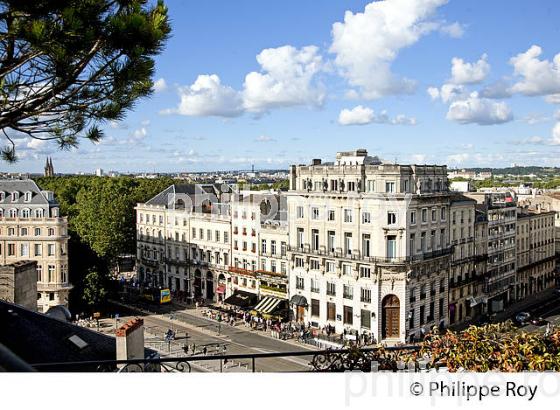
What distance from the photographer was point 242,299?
36688mm

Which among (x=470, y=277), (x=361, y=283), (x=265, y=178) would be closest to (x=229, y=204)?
(x=361, y=283)

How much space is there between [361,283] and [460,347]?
82.3 ft

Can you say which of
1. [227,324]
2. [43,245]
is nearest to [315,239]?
[227,324]

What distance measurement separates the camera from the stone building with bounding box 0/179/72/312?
3347cm

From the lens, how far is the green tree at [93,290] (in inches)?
1363

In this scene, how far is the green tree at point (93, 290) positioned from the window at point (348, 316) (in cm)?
1389

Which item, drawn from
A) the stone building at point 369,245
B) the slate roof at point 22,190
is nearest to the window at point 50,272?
the slate roof at point 22,190

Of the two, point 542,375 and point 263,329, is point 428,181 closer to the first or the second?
point 263,329

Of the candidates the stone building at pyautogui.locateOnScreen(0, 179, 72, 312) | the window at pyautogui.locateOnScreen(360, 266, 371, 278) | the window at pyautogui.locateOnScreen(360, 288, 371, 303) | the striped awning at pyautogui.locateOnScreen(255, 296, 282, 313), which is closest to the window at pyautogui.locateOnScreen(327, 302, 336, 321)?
the window at pyautogui.locateOnScreen(360, 288, 371, 303)

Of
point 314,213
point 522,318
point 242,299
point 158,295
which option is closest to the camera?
point 314,213

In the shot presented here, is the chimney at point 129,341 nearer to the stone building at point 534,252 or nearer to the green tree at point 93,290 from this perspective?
the green tree at point 93,290

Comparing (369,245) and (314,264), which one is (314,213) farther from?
(369,245)

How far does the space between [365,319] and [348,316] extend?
1057 mm

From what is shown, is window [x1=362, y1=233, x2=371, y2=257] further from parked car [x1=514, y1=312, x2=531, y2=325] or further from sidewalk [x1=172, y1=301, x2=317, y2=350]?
parked car [x1=514, y1=312, x2=531, y2=325]
